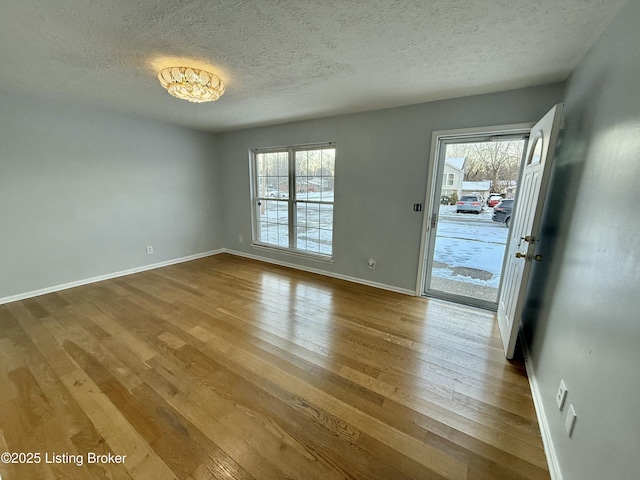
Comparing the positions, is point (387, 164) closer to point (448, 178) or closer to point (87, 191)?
point (448, 178)

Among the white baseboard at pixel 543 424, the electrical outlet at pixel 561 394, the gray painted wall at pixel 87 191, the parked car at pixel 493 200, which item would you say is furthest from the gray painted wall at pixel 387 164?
the electrical outlet at pixel 561 394

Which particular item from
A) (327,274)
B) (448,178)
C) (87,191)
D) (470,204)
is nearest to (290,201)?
(327,274)

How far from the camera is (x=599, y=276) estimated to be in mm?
1112

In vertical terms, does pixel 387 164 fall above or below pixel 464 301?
above

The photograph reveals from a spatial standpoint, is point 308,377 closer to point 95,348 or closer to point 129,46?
point 95,348

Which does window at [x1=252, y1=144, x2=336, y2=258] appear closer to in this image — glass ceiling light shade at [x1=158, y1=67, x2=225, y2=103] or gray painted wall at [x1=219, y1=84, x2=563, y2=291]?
gray painted wall at [x1=219, y1=84, x2=563, y2=291]

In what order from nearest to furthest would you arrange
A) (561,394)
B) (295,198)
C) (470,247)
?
(561,394), (470,247), (295,198)

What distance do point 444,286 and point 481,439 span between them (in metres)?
2.10

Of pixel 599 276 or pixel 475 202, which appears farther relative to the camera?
pixel 475 202

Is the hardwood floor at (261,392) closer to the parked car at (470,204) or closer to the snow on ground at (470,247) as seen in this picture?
the snow on ground at (470,247)

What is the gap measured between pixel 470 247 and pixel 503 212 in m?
0.98

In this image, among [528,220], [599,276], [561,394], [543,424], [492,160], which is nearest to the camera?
[599,276]

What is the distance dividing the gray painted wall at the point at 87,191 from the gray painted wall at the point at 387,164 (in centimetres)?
170

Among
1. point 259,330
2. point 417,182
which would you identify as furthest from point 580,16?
point 259,330
